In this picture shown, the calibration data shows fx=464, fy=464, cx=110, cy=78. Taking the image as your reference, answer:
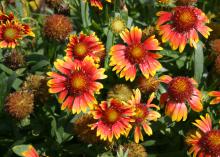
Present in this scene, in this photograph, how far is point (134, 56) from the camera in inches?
101

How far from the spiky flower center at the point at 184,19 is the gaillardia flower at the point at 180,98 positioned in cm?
35

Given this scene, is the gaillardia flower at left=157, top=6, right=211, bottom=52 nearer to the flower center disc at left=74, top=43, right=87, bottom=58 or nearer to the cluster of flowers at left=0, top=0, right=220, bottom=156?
the cluster of flowers at left=0, top=0, right=220, bottom=156

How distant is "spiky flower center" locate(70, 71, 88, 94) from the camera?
2.35m

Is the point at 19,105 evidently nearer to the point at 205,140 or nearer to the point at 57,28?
the point at 57,28

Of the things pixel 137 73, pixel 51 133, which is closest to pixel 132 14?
pixel 137 73

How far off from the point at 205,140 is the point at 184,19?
0.72 meters

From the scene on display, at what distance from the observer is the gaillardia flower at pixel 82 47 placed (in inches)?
100

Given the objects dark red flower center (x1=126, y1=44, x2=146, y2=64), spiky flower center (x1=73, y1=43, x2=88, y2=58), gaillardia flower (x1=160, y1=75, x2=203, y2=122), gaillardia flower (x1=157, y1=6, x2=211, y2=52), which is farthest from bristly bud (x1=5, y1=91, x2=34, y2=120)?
gaillardia flower (x1=157, y1=6, x2=211, y2=52)

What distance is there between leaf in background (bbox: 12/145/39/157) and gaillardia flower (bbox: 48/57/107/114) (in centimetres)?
27

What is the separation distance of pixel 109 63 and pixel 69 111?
1.25ft

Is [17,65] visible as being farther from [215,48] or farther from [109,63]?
[215,48]

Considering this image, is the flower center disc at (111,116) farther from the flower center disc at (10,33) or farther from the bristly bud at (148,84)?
the flower center disc at (10,33)

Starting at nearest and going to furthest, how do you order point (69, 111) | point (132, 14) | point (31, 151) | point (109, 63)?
point (31, 151)
point (69, 111)
point (109, 63)
point (132, 14)

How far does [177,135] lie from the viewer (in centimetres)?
264
